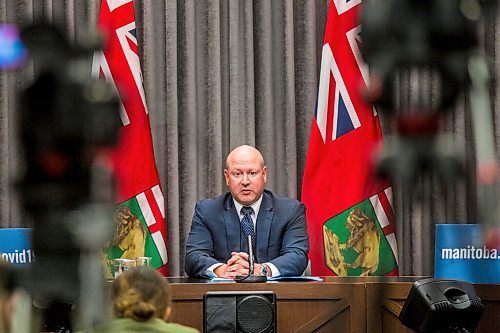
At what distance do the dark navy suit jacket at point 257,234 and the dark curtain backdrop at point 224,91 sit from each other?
0.89 meters

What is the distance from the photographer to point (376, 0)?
0.39 meters

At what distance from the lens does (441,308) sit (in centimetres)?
267

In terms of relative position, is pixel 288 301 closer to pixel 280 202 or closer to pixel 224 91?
pixel 280 202

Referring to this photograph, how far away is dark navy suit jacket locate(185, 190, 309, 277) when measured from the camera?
4.43 meters

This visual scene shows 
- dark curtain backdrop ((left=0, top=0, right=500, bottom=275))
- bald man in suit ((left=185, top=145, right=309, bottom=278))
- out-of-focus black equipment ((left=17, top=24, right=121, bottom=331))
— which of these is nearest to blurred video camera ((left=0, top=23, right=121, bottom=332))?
out-of-focus black equipment ((left=17, top=24, right=121, bottom=331))

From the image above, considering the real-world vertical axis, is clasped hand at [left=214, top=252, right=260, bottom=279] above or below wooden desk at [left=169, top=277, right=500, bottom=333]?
above

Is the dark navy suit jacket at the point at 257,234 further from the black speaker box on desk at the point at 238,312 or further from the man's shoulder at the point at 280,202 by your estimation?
the black speaker box on desk at the point at 238,312

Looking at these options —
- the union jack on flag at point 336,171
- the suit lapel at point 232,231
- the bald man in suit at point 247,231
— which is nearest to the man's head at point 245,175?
the bald man in suit at point 247,231

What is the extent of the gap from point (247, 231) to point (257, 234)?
0.17 feet

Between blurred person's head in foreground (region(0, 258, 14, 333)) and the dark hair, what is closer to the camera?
blurred person's head in foreground (region(0, 258, 14, 333))

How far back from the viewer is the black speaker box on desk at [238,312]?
11.8 ft

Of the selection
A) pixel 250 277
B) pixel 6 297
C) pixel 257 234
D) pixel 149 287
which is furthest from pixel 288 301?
pixel 6 297

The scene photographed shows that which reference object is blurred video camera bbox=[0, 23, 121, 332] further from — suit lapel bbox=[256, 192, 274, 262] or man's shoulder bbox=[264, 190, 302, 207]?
man's shoulder bbox=[264, 190, 302, 207]

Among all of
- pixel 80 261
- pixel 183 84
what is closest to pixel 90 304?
pixel 80 261
